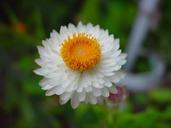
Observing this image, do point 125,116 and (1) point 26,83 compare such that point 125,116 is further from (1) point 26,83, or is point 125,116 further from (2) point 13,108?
(2) point 13,108

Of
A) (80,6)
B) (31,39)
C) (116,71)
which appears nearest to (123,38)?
(80,6)

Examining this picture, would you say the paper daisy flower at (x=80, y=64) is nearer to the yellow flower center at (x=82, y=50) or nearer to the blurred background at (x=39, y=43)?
the yellow flower center at (x=82, y=50)

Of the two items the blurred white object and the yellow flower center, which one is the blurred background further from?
the yellow flower center

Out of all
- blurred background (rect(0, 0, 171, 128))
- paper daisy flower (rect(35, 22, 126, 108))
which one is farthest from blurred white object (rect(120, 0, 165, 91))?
paper daisy flower (rect(35, 22, 126, 108))

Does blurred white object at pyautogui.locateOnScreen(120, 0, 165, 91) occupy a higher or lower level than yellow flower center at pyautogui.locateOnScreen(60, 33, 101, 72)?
higher

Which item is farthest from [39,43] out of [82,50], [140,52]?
[82,50]

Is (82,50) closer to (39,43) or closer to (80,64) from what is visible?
(80,64)

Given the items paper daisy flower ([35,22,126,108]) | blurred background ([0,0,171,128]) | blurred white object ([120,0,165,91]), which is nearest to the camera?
paper daisy flower ([35,22,126,108])
